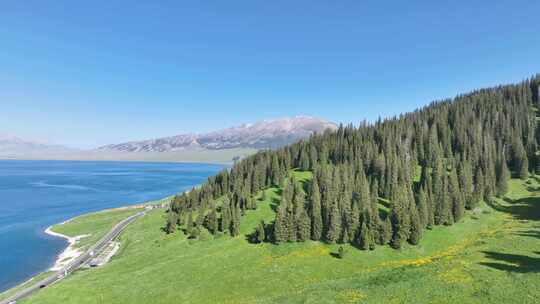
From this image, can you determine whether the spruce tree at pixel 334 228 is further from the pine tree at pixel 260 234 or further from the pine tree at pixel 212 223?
the pine tree at pixel 212 223

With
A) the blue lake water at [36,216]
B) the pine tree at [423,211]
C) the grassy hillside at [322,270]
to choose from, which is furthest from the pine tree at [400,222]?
the blue lake water at [36,216]

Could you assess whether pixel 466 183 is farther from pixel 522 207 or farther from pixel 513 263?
pixel 513 263

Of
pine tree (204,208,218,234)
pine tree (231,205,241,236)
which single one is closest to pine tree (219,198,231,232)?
pine tree (204,208,218,234)

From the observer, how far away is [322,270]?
164 ft

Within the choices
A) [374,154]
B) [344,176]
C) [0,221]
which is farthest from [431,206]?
[0,221]

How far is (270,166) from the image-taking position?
107 meters

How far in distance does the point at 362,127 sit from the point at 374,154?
4055 centimetres

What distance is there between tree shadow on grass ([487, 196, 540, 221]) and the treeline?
139 inches

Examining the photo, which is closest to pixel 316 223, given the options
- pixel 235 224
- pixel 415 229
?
pixel 235 224

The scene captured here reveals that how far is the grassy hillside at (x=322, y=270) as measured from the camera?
29.6 meters

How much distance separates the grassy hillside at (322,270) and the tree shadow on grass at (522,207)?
8.3 inches

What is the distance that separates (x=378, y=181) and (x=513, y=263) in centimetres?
5599

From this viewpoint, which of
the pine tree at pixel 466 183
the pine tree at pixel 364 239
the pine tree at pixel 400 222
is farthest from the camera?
the pine tree at pixel 466 183

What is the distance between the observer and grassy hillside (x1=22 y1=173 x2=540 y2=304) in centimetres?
2958
